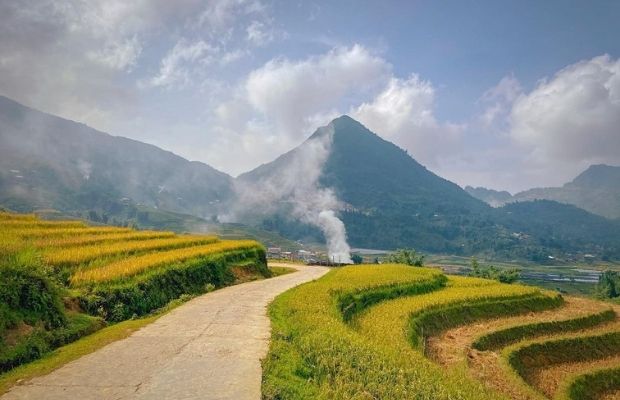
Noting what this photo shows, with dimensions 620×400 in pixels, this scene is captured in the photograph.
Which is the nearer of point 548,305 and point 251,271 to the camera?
point 251,271

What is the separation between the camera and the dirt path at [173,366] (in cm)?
856

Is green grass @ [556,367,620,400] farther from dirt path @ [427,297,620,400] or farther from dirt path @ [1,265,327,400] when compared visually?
dirt path @ [1,265,327,400]

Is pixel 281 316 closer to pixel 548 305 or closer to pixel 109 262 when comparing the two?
pixel 109 262

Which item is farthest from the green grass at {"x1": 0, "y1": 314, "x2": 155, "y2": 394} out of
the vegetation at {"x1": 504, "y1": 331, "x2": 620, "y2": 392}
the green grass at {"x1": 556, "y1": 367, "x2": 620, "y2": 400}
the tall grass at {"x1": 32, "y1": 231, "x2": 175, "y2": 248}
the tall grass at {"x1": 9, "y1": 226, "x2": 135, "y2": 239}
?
the green grass at {"x1": 556, "y1": 367, "x2": 620, "y2": 400}

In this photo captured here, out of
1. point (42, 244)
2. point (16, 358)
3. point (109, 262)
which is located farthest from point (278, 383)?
point (42, 244)

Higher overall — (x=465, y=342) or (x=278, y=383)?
(x=278, y=383)

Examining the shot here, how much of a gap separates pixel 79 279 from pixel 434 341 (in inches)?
754

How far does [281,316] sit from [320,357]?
546 centimetres

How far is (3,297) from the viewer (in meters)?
11.7

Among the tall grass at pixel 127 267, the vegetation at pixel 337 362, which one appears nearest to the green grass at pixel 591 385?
the vegetation at pixel 337 362

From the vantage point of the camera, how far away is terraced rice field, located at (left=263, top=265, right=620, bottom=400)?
37.4 ft

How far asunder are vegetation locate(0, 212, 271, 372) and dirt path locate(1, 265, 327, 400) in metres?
2.04

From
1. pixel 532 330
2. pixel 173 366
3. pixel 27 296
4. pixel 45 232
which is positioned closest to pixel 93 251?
pixel 45 232

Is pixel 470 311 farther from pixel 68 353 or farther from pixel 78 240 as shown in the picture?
pixel 68 353
